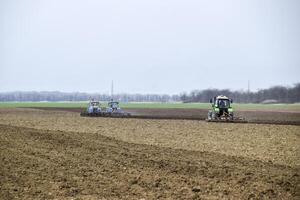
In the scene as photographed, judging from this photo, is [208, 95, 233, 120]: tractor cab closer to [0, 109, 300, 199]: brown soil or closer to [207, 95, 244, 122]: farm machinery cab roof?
[207, 95, 244, 122]: farm machinery cab roof

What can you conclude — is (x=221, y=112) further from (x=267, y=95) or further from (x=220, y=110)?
(x=267, y=95)

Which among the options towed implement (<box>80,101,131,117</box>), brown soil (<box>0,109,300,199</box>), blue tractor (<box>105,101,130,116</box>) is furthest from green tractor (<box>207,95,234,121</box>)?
brown soil (<box>0,109,300,199</box>)

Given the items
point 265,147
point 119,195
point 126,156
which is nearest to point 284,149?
point 265,147

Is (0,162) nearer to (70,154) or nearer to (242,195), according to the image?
(70,154)

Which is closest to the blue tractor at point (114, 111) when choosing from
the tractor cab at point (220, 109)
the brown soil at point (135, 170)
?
the tractor cab at point (220, 109)

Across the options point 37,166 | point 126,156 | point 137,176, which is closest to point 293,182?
point 137,176

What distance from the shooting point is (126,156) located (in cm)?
1647

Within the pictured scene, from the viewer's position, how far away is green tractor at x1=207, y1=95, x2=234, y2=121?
143ft

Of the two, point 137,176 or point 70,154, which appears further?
point 70,154

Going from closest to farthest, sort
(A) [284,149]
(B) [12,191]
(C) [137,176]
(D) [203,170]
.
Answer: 1. (B) [12,191]
2. (C) [137,176]
3. (D) [203,170]
4. (A) [284,149]

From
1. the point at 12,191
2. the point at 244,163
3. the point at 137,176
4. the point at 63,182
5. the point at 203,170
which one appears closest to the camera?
the point at 12,191

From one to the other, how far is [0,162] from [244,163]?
763cm

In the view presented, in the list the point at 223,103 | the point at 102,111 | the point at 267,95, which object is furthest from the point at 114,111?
the point at 267,95

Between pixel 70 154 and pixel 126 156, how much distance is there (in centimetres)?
188
